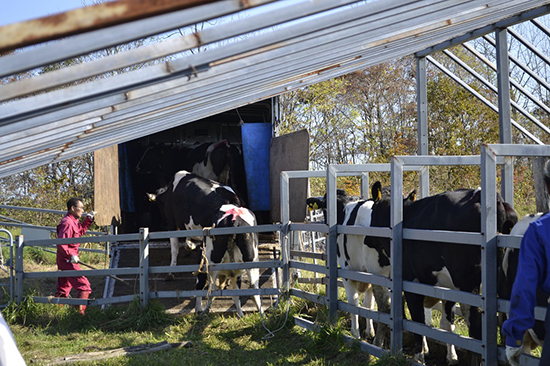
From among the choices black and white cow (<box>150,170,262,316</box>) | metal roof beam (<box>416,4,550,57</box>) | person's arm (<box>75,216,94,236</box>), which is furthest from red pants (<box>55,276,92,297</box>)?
metal roof beam (<box>416,4,550,57</box>)

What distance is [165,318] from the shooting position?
8.09m

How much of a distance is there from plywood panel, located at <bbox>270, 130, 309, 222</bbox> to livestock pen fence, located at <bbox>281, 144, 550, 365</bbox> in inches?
60.8

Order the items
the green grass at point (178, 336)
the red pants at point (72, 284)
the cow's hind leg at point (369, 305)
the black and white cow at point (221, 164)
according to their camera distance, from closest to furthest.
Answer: the green grass at point (178, 336) < the cow's hind leg at point (369, 305) < the red pants at point (72, 284) < the black and white cow at point (221, 164)

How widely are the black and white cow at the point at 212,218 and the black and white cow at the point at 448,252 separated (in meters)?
3.01

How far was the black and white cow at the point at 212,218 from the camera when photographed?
839 cm

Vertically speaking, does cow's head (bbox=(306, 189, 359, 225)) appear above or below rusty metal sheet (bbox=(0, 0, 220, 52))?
below

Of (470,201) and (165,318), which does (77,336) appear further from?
(470,201)

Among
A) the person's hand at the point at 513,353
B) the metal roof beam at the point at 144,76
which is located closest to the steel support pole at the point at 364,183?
the person's hand at the point at 513,353

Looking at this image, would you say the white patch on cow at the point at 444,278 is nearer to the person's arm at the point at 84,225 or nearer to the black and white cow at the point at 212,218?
the black and white cow at the point at 212,218

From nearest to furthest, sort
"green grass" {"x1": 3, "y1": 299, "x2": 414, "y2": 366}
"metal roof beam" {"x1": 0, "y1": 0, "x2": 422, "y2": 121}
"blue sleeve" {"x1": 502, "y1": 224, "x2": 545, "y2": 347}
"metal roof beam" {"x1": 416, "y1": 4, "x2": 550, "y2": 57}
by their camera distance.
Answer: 1. "metal roof beam" {"x1": 0, "y1": 0, "x2": 422, "y2": 121}
2. "blue sleeve" {"x1": 502, "y1": 224, "x2": 545, "y2": 347}
3. "green grass" {"x1": 3, "y1": 299, "x2": 414, "y2": 366}
4. "metal roof beam" {"x1": 416, "y1": 4, "x2": 550, "y2": 57}

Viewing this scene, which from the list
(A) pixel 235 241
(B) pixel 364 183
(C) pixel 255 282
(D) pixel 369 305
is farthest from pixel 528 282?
(A) pixel 235 241

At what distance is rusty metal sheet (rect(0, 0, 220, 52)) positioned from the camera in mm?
1503

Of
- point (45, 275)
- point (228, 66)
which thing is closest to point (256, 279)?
point (45, 275)

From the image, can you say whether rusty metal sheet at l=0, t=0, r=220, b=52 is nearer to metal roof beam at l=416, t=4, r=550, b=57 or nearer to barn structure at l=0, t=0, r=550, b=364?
barn structure at l=0, t=0, r=550, b=364
